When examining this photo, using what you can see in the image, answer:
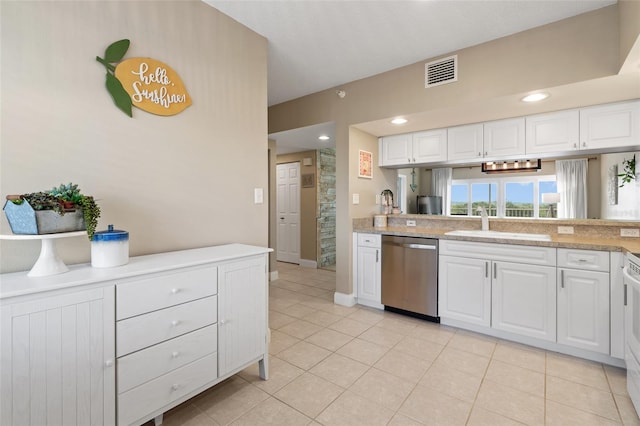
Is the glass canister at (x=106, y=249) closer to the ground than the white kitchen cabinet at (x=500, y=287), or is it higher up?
higher up

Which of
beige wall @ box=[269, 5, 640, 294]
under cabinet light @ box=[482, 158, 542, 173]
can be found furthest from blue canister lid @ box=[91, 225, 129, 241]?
under cabinet light @ box=[482, 158, 542, 173]

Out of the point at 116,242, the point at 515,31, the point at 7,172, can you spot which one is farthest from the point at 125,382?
the point at 515,31

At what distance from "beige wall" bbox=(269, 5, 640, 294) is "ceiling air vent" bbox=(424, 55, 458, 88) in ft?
0.14

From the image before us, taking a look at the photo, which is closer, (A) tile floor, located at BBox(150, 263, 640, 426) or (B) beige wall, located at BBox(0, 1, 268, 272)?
(B) beige wall, located at BBox(0, 1, 268, 272)

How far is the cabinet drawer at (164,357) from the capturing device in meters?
1.32

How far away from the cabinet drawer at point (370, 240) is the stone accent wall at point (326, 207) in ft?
6.77

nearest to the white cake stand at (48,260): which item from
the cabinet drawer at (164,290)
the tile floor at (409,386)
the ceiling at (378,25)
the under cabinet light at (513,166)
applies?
the cabinet drawer at (164,290)

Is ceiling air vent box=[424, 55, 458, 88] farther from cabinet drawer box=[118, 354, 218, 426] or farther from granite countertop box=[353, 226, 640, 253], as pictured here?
cabinet drawer box=[118, 354, 218, 426]

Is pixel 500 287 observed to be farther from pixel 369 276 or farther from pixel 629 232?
pixel 369 276

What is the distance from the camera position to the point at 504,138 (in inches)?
115

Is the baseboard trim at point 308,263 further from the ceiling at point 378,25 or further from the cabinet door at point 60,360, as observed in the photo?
the cabinet door at point 60,360

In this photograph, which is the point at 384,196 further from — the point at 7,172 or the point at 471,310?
the point at 7,172

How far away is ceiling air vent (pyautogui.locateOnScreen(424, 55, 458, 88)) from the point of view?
263 cm

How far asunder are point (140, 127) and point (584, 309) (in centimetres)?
340
